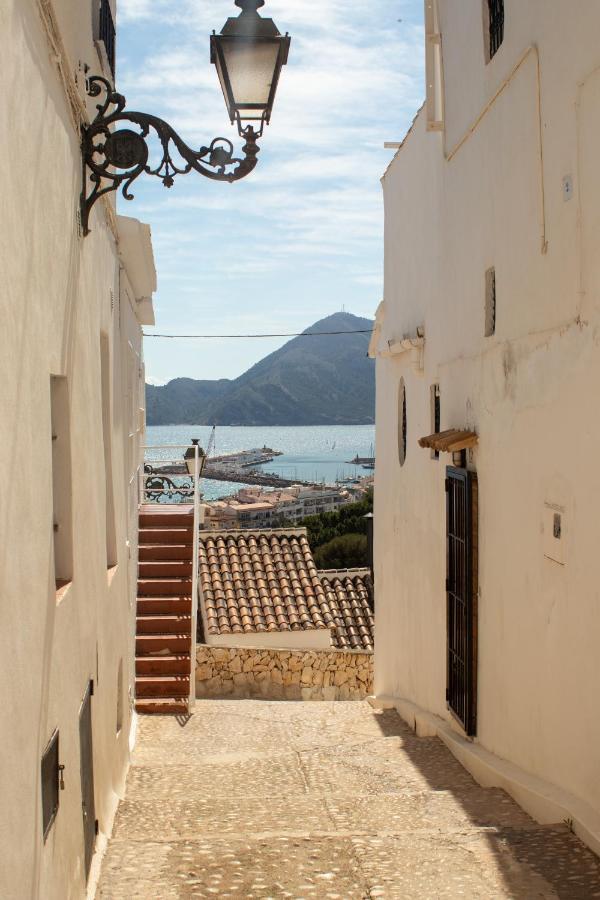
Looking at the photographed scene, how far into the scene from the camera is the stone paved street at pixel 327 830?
4.66 m

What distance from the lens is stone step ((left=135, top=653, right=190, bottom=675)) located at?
483 inches

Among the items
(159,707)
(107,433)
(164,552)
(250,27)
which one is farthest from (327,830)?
(164,552)

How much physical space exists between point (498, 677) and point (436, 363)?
11.7 ft

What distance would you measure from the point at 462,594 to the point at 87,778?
169 inches

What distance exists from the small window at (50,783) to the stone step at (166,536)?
979 cm

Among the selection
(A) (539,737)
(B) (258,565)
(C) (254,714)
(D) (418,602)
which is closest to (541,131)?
(A) (539,737)

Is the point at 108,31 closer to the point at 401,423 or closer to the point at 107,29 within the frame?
the point at 107,29

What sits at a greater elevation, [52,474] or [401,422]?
[401,422]

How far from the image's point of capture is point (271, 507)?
5794 centimetres

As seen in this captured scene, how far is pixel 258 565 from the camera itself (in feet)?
60.0

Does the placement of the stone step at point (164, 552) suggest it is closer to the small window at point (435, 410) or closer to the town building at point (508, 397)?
the town building at point (508, 397)

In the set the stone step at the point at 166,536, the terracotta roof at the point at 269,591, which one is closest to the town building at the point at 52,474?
the stone step at the point at 166,536

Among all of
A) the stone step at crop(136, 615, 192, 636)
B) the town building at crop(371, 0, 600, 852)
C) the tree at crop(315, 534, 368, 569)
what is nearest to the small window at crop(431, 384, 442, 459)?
the town building at crop(371, 0, 600, 852)

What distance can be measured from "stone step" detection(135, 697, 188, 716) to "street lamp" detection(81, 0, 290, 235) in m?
7.80
